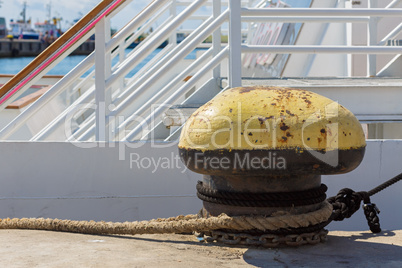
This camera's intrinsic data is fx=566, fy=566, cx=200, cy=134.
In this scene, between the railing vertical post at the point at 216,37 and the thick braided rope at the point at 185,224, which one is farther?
the railing vertical post at the point at 216,37

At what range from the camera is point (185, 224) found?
3256 mm

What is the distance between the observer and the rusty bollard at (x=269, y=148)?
2.96 m

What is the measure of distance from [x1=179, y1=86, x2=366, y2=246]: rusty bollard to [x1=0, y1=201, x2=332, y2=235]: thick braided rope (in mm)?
57

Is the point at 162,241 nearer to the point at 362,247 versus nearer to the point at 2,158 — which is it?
the point at 362,247

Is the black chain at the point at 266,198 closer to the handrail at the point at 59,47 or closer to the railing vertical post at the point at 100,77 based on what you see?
the railing vertical post at the point at 100,77

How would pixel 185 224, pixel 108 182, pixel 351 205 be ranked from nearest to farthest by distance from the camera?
1. pixel 185 224
2. pixel 351 205
3. pixel 108 182

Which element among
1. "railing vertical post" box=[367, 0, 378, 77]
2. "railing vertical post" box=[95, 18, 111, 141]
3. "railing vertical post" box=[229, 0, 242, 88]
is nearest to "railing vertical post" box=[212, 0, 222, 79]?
"railing vertical post" box=[229, 0, 242, 88]

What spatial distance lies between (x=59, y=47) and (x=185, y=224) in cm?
178

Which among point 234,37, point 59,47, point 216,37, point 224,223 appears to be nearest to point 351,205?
point 224,223

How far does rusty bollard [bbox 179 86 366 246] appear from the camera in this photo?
2963mm

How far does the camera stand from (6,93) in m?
4.30

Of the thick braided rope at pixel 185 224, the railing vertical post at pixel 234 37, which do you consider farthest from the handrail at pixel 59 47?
the thick braided rope at pixel 185 224

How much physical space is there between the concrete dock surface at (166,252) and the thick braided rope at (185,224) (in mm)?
62

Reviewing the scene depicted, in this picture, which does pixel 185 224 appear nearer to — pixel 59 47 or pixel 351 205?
pixel 351 205
